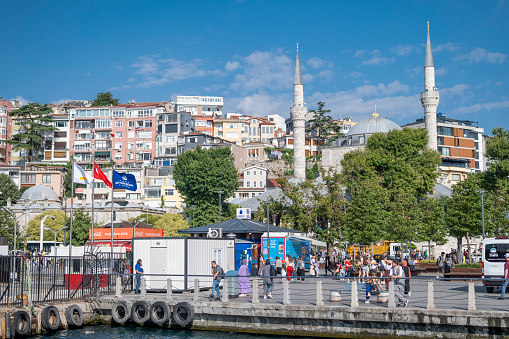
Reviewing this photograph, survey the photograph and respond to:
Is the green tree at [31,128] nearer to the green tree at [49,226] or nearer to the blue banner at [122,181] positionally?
the green tree at [49,226]

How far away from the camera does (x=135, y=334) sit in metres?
19.6

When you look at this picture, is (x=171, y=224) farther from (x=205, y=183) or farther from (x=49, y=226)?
(x=49, y=226)

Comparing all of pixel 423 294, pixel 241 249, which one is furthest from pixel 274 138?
pixel 423 294

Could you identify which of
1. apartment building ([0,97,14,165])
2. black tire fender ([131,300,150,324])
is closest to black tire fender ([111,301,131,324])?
black tire fender ([131,300,150,324])

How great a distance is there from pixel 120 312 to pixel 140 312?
85cm

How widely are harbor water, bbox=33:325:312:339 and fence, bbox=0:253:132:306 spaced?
1487 mm

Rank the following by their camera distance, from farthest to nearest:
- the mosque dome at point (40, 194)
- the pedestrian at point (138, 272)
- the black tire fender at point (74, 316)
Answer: the mosque dome at point (40, 194) < the pedestrian at point (138, 272) < the black tire fender at point (74, 316)

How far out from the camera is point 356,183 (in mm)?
54594

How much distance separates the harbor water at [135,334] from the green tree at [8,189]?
2717 inches

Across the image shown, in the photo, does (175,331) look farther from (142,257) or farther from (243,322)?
(142,257)

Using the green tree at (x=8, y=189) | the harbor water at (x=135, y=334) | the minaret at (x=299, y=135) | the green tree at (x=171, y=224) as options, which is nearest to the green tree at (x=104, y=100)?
the green tree at (x=8, y=189)

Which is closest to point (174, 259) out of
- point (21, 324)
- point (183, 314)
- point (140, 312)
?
point (140, 312)

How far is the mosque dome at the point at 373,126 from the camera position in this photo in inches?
3681

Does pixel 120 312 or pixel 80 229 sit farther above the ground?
pixel 80 229
